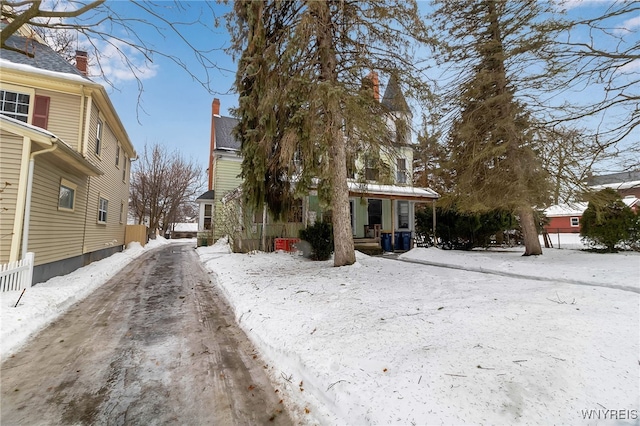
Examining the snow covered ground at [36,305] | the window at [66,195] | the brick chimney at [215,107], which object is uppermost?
the brick chimney at [215,107]

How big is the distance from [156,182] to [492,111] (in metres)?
29.1

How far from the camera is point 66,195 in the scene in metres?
9.10

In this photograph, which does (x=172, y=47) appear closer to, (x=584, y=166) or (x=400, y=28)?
(x=400, y=28)

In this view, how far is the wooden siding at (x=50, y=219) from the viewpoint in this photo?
23.5ft

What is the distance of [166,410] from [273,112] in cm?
649

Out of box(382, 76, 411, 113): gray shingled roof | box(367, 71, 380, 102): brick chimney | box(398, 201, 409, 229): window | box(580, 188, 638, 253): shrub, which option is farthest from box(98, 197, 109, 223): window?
box(580, 188, 638, 253): shrub

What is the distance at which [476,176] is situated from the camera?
953 cm

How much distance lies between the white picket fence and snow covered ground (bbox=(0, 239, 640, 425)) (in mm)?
231

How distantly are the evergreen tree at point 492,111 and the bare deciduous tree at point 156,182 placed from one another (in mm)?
27782

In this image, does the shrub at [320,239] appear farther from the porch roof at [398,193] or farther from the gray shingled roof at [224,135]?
the gray shingled roof at [224,135]

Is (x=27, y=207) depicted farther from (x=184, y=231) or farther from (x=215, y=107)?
(x=184, y=231)

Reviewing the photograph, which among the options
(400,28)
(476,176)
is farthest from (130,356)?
(476,176)

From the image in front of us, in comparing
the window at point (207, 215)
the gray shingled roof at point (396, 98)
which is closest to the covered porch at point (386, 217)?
the gray shingled roof at point (396, 98)

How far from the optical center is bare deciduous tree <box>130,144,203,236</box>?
28844 millimetres
